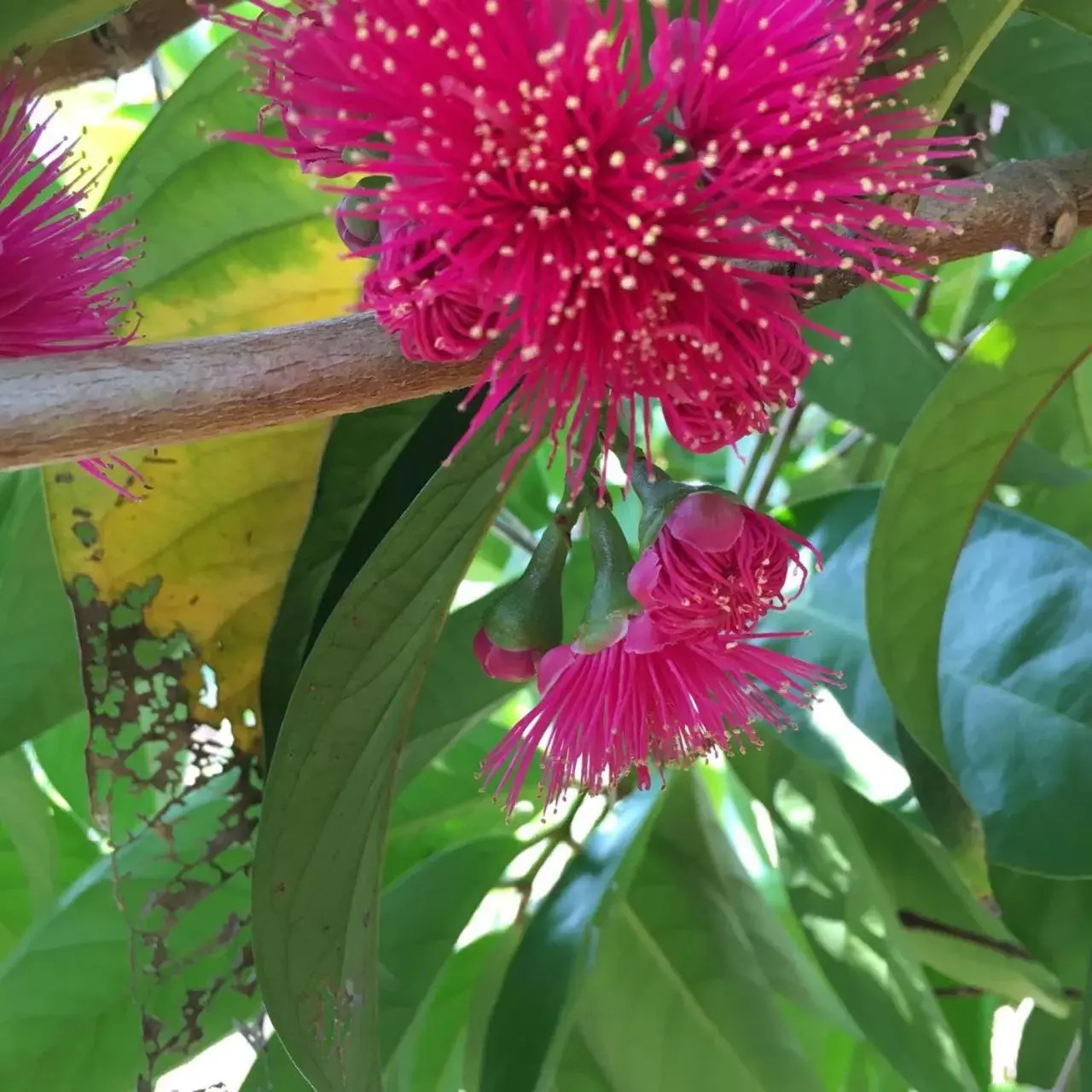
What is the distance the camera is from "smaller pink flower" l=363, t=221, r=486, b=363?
41cm

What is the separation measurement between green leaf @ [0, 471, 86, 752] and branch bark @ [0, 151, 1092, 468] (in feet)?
1.34

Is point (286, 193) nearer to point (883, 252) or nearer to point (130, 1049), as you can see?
point (883, 252)

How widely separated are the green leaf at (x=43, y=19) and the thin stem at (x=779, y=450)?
2.01 feet

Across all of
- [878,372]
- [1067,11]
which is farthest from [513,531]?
[1067,11]

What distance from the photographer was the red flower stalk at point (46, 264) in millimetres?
593

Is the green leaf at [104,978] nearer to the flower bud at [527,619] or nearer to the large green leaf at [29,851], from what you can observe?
the large green leaf at [29,851]

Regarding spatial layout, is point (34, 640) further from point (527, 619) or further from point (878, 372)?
point (878, 372)

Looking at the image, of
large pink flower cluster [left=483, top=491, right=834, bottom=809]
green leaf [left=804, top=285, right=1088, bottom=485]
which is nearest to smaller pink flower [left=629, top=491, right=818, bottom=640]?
large pink flower cluster [left=483, top=491, right=834, bottom=809]

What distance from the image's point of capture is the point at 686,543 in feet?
1.79

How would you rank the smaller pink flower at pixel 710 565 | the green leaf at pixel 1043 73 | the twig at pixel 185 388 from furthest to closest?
the green leaf at pixel 1043 73 < the smaller pink flower at pixel 710 565 < the twig at pixel 185 388

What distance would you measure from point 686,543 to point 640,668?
0.38 feet

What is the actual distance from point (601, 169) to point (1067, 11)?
1.21 ft

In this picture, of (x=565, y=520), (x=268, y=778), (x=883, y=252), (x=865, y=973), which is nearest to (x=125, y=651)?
(x=268, y=778)

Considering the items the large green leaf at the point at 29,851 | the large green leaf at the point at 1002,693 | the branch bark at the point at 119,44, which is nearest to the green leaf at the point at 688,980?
the large green leaf at the point at 1002,693
